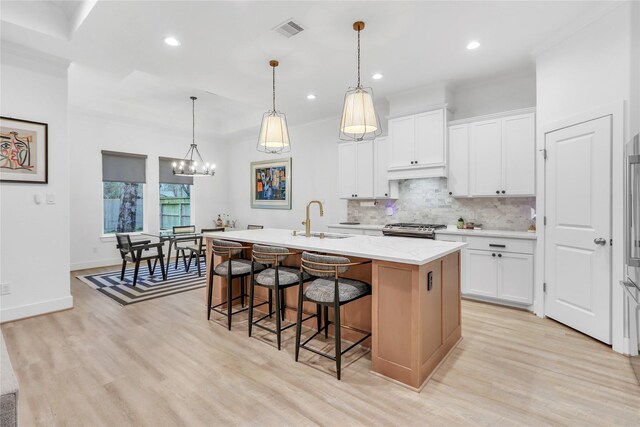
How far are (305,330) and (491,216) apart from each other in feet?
9.83

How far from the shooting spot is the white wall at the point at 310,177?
614 centimetres

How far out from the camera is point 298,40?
3.31 m

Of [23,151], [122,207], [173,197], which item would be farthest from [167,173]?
[23,151]

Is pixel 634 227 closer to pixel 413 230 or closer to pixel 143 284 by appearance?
pixel 413 230

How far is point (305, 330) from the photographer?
325cm

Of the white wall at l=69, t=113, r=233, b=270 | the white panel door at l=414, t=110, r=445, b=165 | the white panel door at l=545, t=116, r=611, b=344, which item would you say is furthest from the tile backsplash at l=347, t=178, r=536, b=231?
the white wall at l=69, t=113, r=233, b=270

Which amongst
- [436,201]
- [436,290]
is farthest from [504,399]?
[436,201]

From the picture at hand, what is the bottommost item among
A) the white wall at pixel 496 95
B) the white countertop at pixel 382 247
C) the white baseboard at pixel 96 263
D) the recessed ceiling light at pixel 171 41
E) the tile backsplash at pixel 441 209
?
the white baseboard at pixel 96 263

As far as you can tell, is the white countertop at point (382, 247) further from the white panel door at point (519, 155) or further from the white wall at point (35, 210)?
the white wall at point (35, 210)

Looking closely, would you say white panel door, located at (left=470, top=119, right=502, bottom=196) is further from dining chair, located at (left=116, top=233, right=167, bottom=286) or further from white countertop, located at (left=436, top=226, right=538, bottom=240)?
dining chair, located at (left=116, top=233, right=167, bottom=286)

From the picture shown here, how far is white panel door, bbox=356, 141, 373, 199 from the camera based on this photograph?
524 centimetres

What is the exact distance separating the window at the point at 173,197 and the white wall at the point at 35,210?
3.47 metres

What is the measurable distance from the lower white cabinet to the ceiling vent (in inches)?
120

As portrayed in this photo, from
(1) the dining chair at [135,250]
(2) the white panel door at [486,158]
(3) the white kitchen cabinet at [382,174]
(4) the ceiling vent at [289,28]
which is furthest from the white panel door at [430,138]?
(1) the dining chair at [135,250]
